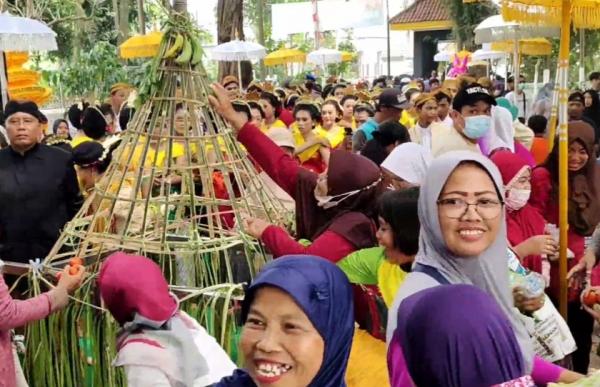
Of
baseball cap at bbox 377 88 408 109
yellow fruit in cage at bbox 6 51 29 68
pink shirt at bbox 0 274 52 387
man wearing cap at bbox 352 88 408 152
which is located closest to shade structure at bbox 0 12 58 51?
yellow fruit in cage at bbox 6 51 29 68

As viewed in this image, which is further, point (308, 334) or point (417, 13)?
point (417, 13)

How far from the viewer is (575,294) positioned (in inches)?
143

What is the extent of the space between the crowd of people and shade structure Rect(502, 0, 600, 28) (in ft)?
1.69

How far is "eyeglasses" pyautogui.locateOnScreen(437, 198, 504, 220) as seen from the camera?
2.03 metres

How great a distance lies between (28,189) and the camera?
13.9ft

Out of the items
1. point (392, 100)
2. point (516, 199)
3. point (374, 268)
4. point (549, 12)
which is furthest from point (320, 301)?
point (392, 100)

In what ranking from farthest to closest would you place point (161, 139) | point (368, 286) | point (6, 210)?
1. point (6, 210)
2. point (161, 139)
3. point (368, 286)

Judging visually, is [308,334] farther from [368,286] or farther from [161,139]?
[161,139]

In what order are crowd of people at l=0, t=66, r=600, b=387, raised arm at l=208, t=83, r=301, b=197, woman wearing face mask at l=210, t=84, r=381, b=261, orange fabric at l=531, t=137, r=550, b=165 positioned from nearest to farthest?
1. crowd of people at l=0, t=66, r=600, b=387
2. woman wearing face mask at l=210, t=84, r=381, b=261
3. raised arm at l=208, t=83, r=301, b=197
4. orange fabric at l=531, t=137, r=550, b=165

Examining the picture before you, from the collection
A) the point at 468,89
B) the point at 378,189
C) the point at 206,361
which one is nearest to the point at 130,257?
the point at 206,361

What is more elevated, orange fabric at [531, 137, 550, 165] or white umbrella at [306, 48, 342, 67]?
white umbrella at [306, 48, 342, 67]

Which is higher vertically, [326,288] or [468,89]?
[468,89]

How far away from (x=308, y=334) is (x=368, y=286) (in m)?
1.06

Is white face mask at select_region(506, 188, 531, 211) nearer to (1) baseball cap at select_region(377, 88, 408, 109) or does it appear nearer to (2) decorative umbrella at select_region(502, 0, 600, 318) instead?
(2) decorative umbrella at select_region(502, 0, 600, 318)
